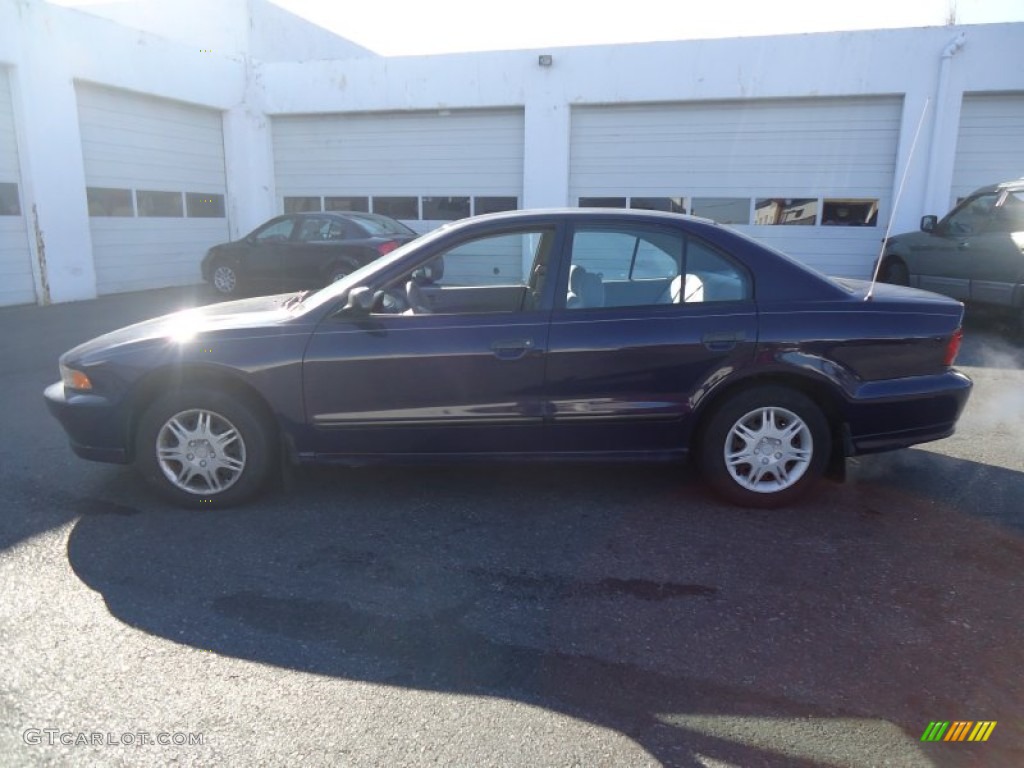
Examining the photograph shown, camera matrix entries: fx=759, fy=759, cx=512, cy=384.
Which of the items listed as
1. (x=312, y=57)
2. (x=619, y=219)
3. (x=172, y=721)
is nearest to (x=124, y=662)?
(x=172, y=721)

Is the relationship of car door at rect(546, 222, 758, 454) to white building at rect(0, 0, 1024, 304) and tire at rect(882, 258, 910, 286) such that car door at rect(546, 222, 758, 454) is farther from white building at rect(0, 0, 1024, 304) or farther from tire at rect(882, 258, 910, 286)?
white building at rect(0, 0, 1024, 304)

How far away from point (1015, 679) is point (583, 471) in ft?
8.14

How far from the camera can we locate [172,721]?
2.45m

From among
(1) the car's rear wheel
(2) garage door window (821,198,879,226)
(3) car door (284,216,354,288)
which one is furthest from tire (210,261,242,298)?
(2) garage door window (821,198,879,226)

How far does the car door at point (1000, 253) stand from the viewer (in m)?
8.56

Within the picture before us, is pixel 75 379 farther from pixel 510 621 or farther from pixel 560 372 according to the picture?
pixel 510 621

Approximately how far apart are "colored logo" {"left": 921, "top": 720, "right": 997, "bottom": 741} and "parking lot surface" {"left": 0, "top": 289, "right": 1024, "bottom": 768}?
3 cm

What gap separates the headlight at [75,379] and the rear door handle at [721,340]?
3264mm

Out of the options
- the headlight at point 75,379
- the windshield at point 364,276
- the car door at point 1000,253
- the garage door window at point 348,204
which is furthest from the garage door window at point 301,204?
the windshield at point 364,276

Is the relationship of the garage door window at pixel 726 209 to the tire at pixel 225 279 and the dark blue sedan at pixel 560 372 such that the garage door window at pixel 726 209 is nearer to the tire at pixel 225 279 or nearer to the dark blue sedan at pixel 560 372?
the tire at pixel 225 279

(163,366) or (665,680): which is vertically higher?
(163,366)

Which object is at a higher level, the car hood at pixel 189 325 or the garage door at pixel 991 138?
the garage door at pixel 991 138

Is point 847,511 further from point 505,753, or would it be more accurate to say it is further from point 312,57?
point 312,57

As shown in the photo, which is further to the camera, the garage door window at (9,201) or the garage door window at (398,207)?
the garage door window at (398,207)
